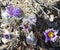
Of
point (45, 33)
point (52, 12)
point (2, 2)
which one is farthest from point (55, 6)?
point (2, 2)

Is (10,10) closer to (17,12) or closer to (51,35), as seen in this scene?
(17,12)

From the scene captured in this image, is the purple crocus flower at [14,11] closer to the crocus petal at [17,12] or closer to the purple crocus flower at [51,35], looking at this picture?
the crocus petal at [17,12]

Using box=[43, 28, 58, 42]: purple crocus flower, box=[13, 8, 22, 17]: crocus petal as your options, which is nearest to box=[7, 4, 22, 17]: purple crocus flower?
box=[13, 8, 22, 17]: crocus petal

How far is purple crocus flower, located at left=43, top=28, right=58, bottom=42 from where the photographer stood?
8.42 feet

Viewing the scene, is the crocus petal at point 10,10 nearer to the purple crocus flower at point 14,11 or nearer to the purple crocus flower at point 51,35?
the purple crocus flower at point 14,11

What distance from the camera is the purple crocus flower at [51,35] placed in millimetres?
2566

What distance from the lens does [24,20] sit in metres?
2.62

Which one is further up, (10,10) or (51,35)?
(10,10)

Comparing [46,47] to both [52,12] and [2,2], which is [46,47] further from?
[2,2]

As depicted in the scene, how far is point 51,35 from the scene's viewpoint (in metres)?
2.59

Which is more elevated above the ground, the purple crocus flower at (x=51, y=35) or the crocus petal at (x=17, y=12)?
the crocus petal at (x=17, y=12)

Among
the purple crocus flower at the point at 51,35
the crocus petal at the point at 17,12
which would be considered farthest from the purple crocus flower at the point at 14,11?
the purple crocus flower at the point at 51,35

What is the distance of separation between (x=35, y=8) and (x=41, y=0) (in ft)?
0.36

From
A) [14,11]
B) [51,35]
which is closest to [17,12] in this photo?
[14,11]
